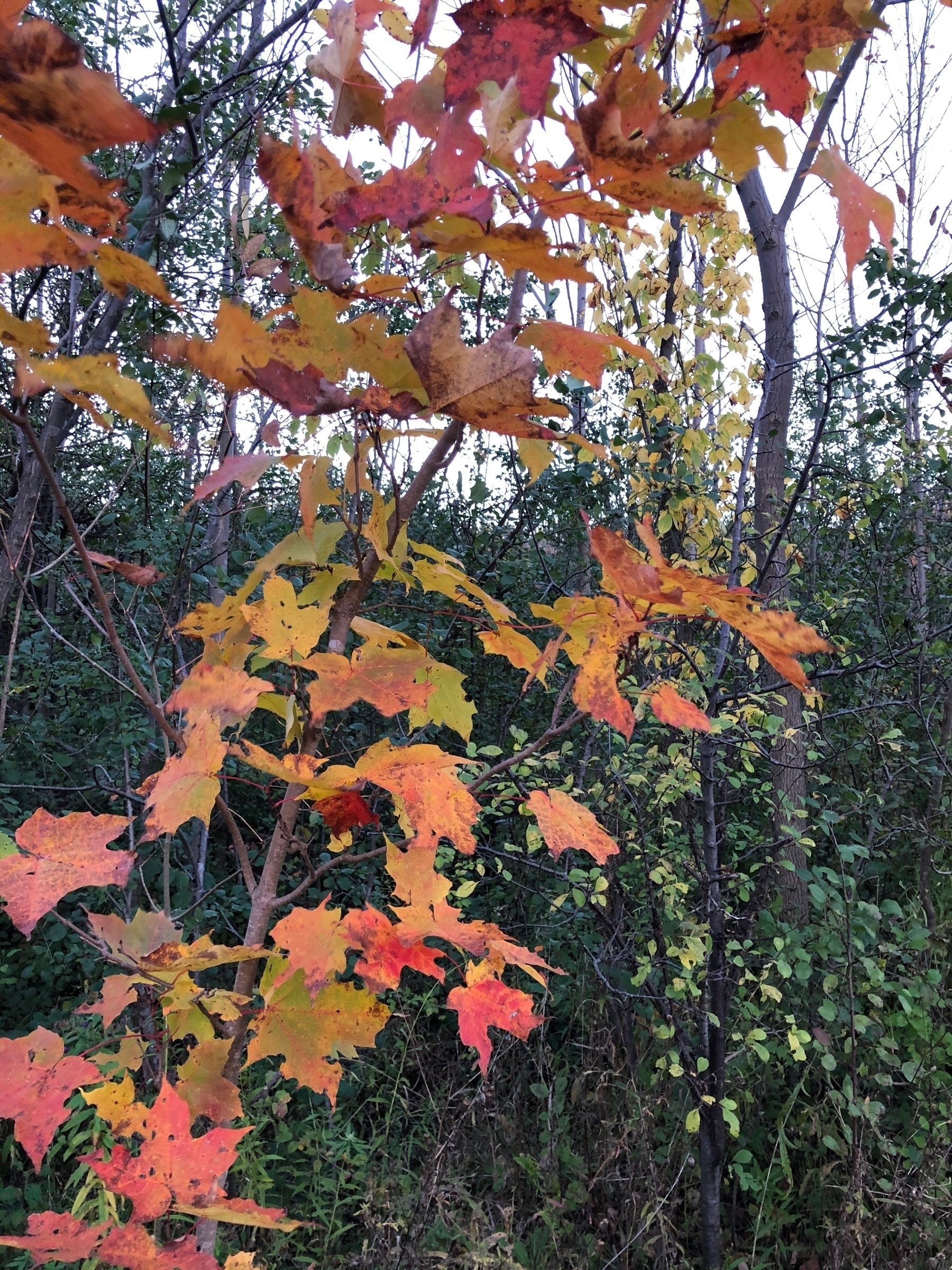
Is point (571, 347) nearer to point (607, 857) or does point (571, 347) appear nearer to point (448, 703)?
point (448, 703)

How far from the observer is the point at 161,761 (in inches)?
129

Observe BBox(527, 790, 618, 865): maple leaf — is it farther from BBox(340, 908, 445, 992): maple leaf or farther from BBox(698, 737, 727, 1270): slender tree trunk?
BBox(698, 737, 727, 1270): slender tree trunk

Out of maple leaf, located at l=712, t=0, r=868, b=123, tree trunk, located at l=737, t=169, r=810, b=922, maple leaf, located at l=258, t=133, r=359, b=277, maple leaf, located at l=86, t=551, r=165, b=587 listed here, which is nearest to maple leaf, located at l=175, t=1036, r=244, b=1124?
maple leaf, located at l=86, t=551, r=165, b=587

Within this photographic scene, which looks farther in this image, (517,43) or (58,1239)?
(58,1239)

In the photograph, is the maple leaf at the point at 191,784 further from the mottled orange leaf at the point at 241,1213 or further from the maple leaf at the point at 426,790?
the mottled orange leaf at the point at 241,1213

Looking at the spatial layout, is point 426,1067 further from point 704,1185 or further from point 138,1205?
point 138,1205

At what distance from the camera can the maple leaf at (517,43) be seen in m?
0.56

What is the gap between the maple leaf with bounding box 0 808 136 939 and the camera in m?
0.65

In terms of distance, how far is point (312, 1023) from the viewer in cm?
72

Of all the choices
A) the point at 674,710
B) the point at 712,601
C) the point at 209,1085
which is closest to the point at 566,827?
the point at 674,710

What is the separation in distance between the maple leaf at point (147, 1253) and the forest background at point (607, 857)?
53 centimetres

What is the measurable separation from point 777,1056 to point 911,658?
144cm

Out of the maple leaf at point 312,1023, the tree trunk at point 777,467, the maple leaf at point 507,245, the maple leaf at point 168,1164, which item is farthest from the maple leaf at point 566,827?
the tree trunk at point 777,467

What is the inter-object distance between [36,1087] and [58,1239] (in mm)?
119
